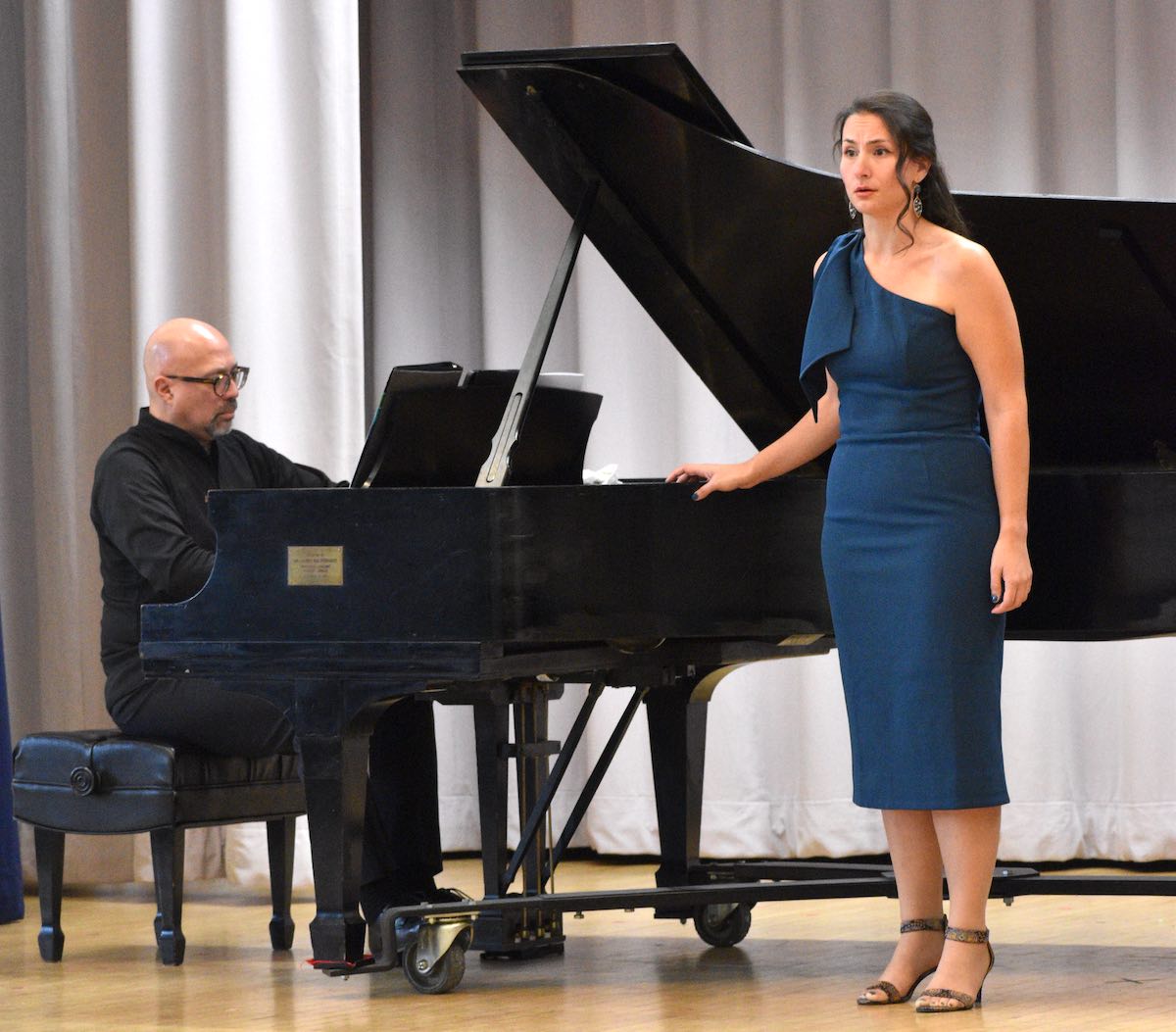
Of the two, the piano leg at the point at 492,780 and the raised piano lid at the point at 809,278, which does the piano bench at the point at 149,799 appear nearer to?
the piano leg at the point at 492,780

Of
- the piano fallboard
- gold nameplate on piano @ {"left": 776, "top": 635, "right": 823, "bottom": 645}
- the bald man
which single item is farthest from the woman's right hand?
the bald man

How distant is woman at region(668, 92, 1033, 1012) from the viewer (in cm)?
274

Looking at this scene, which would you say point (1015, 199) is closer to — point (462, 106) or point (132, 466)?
point (132, 466)

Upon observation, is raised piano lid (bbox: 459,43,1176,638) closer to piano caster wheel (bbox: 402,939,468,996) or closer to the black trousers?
the black trousers

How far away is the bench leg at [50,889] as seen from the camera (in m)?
3.86

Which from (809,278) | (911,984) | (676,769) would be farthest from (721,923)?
(809,278)

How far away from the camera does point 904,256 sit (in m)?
2.79

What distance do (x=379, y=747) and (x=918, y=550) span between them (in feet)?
4.07

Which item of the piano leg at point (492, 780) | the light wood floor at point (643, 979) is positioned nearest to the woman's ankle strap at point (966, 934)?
the light wood floor at point (643, 979)

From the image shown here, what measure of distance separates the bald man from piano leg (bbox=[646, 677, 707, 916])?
47 centimetres

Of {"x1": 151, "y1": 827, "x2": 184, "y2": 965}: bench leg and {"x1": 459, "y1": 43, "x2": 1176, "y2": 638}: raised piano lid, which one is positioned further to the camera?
{"x1": 151, "y1": 827, "x2": 184, "y2": 965}: bench leg

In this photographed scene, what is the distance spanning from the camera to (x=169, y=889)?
145 inches

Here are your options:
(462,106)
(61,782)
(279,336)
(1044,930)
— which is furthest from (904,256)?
(462,106)

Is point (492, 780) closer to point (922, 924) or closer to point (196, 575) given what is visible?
point (196, 575)
